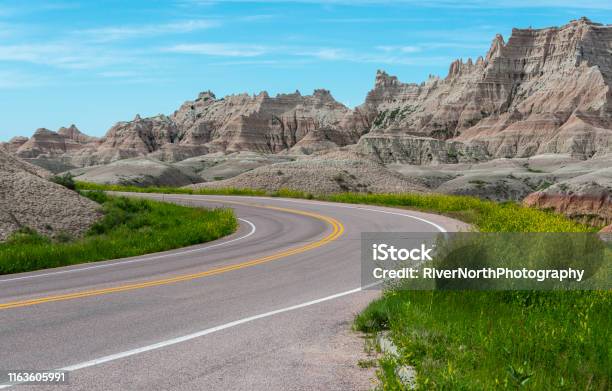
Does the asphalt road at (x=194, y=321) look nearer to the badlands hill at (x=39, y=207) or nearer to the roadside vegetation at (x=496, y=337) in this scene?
the roadside vegetation at (x=496, y=337)

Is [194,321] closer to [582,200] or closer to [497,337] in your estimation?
[497,337]

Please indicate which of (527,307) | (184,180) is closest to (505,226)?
(527,307)

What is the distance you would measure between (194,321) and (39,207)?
16600mm

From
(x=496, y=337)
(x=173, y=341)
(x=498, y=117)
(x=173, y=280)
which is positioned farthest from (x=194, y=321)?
(x=498, y=117)

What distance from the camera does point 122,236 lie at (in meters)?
20.6

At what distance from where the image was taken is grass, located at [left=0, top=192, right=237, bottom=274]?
15.7 metres

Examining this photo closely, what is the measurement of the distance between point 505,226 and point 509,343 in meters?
11.0

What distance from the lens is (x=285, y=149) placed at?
192 metres

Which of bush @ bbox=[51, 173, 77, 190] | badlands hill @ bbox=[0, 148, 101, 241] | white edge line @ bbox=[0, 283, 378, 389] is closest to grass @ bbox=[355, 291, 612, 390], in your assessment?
white edge line @ bbox=[0, 283, 378, 389]

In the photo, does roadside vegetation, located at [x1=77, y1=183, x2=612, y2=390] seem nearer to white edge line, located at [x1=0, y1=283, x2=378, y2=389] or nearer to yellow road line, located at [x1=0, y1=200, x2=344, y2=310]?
white edge line, located at [x1=0, y1=283, x2=378, y2=389]

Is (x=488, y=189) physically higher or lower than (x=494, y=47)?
lower

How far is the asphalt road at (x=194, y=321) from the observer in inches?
251

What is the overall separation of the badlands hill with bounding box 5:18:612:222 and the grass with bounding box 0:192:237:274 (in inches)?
1059

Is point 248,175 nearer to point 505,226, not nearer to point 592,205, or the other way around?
point 592,205
